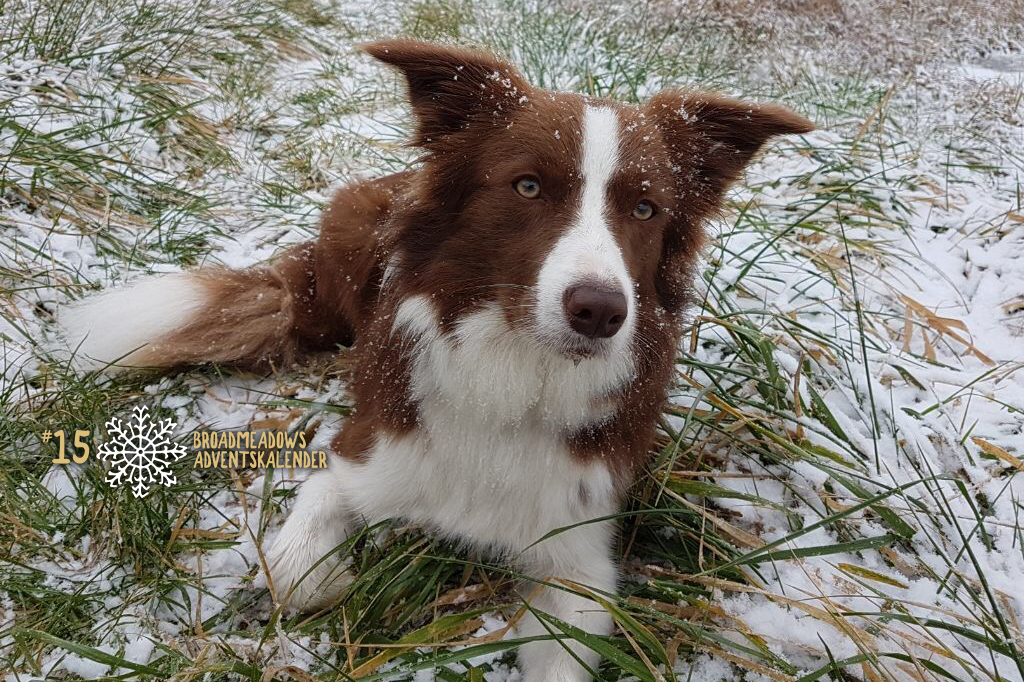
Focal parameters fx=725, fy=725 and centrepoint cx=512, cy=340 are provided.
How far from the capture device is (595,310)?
1.92 metres

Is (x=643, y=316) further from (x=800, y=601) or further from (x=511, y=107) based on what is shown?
(x=800, y=601)

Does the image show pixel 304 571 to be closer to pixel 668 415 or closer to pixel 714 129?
pixel 668 415

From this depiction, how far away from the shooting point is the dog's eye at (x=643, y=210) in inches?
89.6

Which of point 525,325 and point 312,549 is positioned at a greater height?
point 525,325

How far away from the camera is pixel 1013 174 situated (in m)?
5.38

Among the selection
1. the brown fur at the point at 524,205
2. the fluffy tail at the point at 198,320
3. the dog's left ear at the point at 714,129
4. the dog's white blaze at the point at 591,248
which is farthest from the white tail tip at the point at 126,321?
the dog's left ear at the point at 714,129

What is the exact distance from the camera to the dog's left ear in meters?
2.42

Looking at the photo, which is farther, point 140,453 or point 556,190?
point 140,453

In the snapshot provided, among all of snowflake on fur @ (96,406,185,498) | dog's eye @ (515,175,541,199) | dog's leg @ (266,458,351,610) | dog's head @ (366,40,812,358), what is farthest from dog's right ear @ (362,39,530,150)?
snowflake on fur @ (96,406,185,498)

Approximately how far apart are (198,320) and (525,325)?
1.85 metres

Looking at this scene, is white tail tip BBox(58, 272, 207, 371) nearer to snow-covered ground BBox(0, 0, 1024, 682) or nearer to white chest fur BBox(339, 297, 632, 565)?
snow-covered ground BBox(0, 0, 1024, 682)

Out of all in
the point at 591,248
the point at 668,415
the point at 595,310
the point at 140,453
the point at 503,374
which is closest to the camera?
the point at 595,310

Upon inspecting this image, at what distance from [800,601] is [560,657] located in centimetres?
76

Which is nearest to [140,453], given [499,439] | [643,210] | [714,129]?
[499,439]
